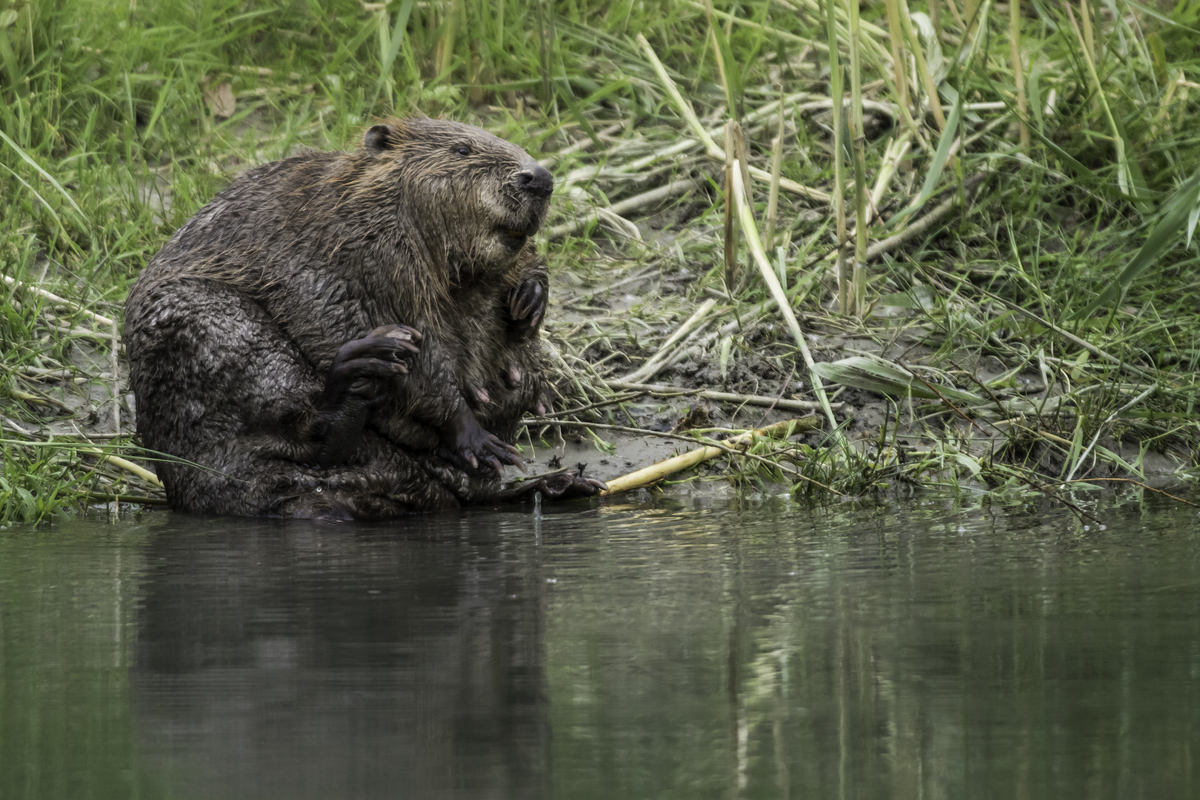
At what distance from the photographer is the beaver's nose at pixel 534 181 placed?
479 cm

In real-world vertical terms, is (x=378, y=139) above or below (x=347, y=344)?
above

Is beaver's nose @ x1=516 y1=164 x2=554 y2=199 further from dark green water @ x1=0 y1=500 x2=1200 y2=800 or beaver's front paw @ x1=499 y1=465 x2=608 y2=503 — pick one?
dark green water @ x1=0 y1=500 x2=1200 y2=800

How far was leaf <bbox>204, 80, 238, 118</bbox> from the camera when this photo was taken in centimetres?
762

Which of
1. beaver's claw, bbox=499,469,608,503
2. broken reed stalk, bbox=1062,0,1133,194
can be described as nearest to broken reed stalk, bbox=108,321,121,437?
beaver's claw, bbox=499,469,608,503

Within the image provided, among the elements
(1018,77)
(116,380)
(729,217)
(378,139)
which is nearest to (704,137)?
(729,217)

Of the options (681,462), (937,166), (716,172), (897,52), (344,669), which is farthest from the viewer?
(716,172)

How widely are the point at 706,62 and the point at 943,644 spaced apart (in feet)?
18.1

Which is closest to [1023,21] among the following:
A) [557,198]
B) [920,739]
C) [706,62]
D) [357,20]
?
[706,62]

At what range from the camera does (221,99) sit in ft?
25.2

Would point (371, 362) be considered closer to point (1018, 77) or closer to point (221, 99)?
point (1018, 77)

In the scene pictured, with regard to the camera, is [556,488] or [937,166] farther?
[937,166]

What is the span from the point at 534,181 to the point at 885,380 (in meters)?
1.46

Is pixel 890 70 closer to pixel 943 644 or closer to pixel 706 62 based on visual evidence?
pixel 706 62

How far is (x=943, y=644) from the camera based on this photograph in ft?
8.69
